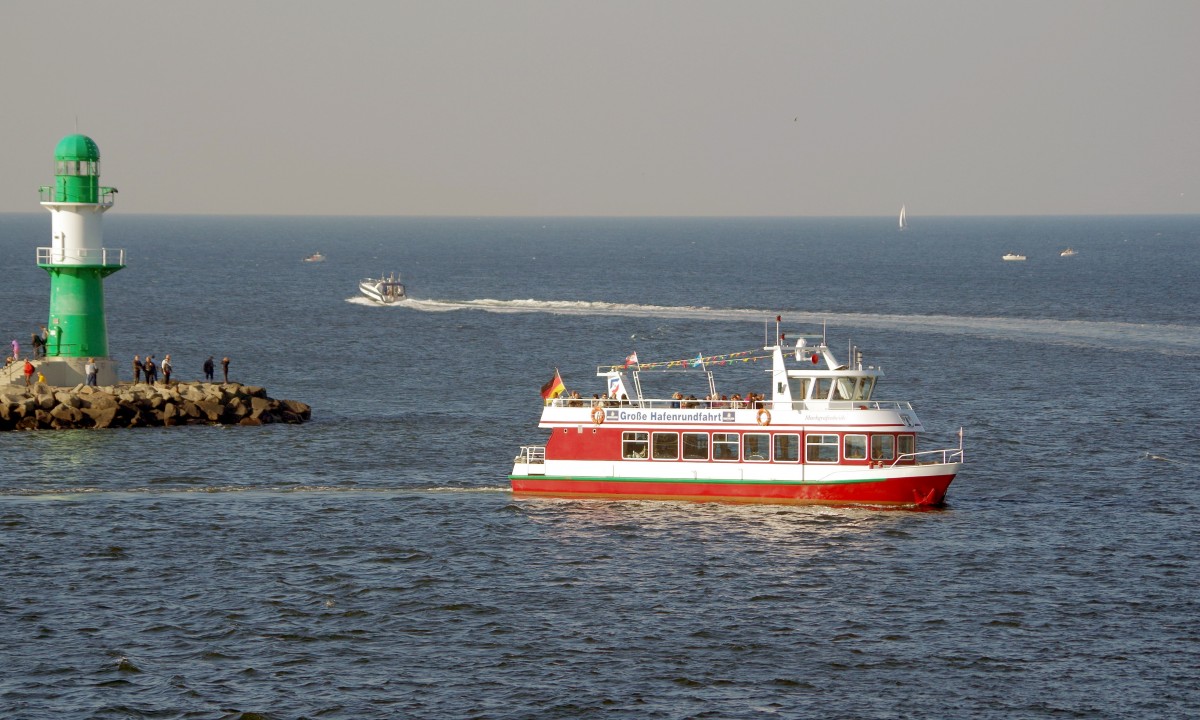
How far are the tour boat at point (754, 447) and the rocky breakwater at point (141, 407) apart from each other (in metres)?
22.2

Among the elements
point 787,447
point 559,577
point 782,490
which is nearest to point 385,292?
point 787,447

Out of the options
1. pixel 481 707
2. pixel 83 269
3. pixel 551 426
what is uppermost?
pixel 83 269

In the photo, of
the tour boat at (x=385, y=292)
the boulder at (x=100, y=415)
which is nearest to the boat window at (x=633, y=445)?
the boulder at (x=100, y=415)

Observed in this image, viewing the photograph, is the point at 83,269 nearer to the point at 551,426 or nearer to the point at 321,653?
→ the point at 551,426

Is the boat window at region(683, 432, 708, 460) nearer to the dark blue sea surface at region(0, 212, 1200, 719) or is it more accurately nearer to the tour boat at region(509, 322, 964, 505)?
the tour boat at region(509, 322, 964, 505)

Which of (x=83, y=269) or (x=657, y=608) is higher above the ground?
(x=83, y=269)

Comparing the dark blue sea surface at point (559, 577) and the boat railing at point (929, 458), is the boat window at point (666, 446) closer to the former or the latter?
the dark blue sea surface at point (559, 577)

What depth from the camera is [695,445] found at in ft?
Result: 183

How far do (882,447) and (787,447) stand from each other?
350cm

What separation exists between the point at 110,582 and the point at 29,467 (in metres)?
18.7

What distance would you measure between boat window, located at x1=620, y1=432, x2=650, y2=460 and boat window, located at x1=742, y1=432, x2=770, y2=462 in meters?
3.81

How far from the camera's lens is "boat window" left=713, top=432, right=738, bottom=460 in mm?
55281

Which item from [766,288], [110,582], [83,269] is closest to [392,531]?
A: [110,582]

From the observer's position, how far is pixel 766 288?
176m
